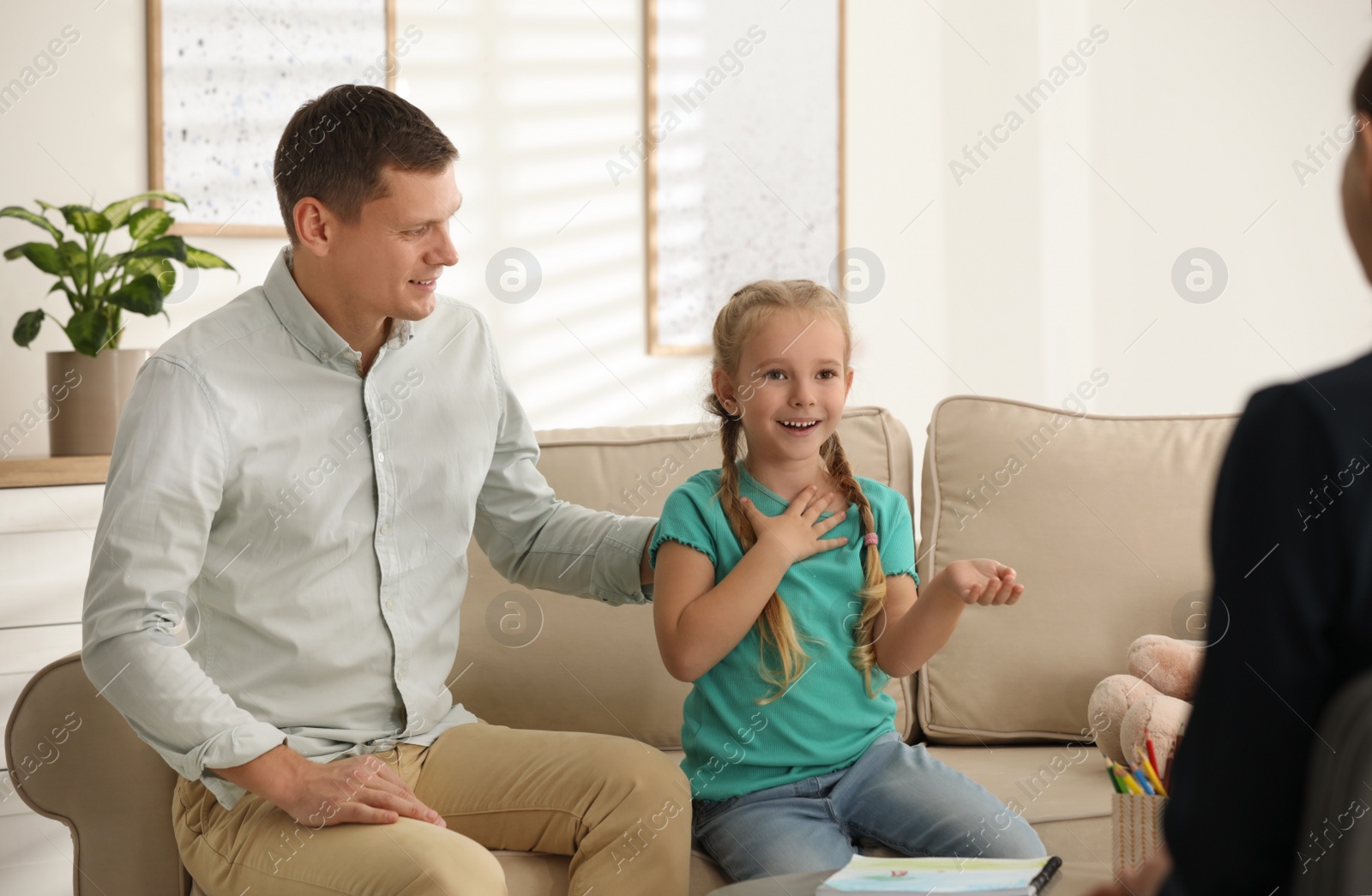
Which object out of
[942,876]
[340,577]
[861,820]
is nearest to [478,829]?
[340,577]

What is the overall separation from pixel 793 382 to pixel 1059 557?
0.60 metres

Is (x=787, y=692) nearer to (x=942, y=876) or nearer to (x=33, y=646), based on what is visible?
(x=942, y=876)

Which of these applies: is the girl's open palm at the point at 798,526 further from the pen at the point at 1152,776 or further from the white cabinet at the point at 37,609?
the white cabinet at the point at 37,609

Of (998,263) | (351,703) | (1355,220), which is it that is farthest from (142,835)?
(998,263)

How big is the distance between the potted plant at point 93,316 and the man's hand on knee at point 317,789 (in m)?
1.34

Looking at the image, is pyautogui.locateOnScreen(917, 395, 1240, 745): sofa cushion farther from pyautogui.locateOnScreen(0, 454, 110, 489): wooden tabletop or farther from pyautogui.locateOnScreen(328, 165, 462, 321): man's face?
pyautogui.locateOnScreen(0, 454, 110, 489): wooden tabletop

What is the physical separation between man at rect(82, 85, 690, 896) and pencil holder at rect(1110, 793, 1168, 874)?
0.46m

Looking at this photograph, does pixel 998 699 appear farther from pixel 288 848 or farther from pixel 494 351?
pixel 288 848

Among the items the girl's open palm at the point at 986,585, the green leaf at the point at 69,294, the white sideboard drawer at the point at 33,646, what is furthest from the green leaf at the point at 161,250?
the girl's open palm at the point at 986,585

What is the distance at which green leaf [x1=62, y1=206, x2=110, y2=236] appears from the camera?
229 cm

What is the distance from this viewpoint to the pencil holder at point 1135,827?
45.9 inches

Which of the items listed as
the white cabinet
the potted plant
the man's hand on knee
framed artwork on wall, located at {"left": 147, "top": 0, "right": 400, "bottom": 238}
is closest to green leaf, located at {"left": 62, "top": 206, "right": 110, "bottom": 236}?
the potted plant

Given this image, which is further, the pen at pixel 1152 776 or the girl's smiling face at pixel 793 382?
the girl's smiling face at pixel 793 382

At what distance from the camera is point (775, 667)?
1.36 metres
